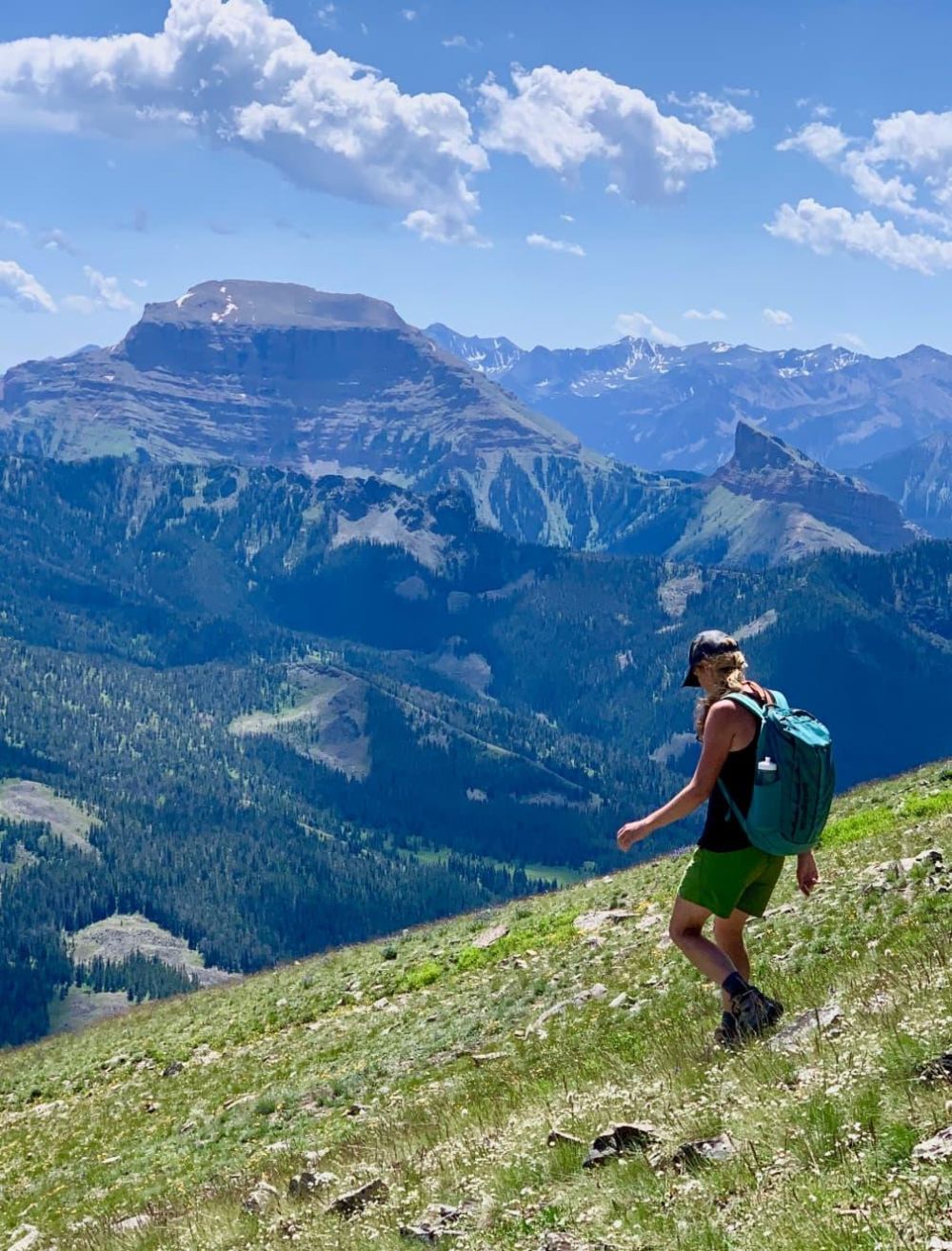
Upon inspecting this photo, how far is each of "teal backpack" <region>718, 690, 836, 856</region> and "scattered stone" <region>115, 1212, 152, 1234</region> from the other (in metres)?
9.38

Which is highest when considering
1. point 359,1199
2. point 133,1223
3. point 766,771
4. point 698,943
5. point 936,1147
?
point 766,771

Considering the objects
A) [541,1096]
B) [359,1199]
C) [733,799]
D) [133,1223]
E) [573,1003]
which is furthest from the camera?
[573,1003]

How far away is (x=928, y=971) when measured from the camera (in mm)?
12172

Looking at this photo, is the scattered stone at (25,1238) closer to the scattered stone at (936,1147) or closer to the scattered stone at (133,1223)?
the scattered stone at (133,1223)

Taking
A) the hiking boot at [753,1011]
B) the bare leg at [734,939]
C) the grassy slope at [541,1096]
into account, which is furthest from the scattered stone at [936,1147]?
the bare leg at [734,939]

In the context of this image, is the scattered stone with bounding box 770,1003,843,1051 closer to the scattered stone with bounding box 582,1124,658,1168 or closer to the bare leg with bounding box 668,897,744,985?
the bare leg with bounding box 668,897,744,985

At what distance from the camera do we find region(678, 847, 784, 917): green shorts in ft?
41.5

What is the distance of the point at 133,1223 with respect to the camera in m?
14.5

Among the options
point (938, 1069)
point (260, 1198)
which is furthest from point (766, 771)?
point (260, 1198)

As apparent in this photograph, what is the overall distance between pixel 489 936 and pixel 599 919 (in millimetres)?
5499

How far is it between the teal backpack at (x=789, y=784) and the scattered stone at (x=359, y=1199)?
5.42 m

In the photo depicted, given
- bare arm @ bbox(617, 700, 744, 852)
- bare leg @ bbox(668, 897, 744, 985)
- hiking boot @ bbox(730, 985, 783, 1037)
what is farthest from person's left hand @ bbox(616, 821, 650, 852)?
hiking boot @ bbox(730, 985, 783, 1037)

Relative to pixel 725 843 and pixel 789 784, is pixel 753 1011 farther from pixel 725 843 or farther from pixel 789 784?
pixel 789 784

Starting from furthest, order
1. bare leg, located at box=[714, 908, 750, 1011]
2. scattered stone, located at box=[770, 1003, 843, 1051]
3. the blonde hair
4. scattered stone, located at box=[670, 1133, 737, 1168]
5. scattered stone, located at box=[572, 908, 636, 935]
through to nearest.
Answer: scattered stone, located at box=[572, 908, 636, 935] → bare leg, located at box=[714, 908, 750, 1011] → the blonde hair → scattered stone, located at box=[770, 1003, 843, 1051] → scattered stone, located at box=[670, 1133, 737, 1168]
